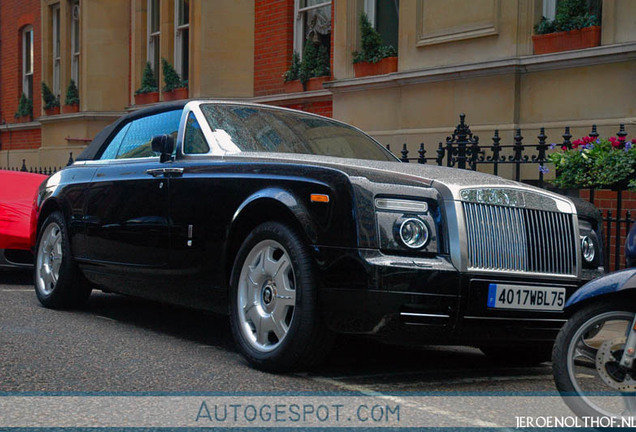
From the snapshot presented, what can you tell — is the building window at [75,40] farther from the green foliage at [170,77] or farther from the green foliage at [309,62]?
the green foliage at [309,62]

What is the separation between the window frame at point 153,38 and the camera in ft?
65.8

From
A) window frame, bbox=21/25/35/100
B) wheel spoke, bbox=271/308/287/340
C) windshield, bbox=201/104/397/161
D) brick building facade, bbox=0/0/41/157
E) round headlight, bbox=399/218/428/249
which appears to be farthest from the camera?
window frame, bbox=21/25/35/100

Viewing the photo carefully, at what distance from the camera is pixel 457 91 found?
11523mm

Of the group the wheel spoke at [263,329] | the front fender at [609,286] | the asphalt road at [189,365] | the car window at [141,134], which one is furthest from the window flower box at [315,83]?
the front fender at [609,286]

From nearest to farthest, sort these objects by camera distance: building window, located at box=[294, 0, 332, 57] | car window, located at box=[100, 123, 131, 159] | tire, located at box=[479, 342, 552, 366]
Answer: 1. tire, located at box=[479, 342, 552, 366]
2. car window, located at box=[100, 123, 131, 159]
3. building window, located at box=[294, 0, 332, 57]

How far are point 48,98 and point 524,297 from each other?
20.5 m

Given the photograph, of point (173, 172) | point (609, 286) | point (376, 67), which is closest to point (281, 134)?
point (173, 172)

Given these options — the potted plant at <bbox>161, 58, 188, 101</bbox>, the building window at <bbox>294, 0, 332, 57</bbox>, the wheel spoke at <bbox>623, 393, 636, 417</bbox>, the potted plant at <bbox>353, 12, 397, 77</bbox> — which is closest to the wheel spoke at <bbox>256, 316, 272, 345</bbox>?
the wheel spoke at <bbox>623, 393, 636, 417</bbox>

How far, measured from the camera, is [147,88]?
19.9m

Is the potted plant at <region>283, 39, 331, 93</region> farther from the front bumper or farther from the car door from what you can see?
the front bumper

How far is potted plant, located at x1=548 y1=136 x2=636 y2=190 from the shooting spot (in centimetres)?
805

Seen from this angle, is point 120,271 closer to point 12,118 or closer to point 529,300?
point 529,300

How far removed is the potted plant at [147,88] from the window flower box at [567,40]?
35.2ft

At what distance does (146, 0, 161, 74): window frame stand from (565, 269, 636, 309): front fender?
16852 mm
